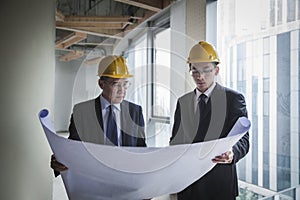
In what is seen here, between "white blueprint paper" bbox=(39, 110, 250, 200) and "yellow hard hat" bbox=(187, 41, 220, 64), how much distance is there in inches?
14.9

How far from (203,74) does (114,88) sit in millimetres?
430

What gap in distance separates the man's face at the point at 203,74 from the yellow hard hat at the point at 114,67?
31 cm

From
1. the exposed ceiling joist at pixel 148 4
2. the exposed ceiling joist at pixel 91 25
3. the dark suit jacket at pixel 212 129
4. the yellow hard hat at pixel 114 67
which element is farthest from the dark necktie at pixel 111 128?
the exposed ceiling joist at pixel 148 4

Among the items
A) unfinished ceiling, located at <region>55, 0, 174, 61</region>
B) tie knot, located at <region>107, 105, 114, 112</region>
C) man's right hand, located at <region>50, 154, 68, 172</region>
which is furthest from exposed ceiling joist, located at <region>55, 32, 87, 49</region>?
man's right hand, located at <region>50, 154, 68, 172</region>

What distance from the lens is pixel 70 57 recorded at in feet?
4.66

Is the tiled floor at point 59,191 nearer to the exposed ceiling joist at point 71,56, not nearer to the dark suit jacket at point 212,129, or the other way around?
the dark suit jacket at point 212,129

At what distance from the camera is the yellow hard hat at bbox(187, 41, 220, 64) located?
4.94 ft

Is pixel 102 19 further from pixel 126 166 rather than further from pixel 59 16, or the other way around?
pixel 126 166

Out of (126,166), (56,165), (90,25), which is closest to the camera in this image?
(126,166)

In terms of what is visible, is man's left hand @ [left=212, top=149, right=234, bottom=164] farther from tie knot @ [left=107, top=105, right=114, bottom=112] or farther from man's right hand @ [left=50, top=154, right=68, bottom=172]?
man's right hand @ [left=50, top=154, right=68, bottom=172]

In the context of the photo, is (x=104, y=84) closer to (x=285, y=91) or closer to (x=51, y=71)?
(x=51, y=71)

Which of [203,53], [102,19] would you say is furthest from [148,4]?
[203,53]

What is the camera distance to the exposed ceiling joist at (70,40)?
4.71 feet

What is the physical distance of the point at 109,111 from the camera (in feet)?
4.51
